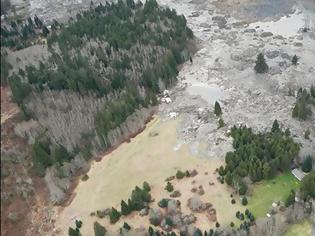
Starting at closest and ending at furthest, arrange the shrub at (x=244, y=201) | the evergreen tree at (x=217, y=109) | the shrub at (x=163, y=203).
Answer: the shrub at (x=244, y=201) → the shrub at (x=163, y=203) → the evergreen tree at (x=217, y=109)

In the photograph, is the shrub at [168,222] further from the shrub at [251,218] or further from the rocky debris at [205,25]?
the rocky debris at [205,25]

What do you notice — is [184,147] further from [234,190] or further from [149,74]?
[149,74]

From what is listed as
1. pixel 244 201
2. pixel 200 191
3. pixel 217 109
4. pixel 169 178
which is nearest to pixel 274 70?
pixel 217 109

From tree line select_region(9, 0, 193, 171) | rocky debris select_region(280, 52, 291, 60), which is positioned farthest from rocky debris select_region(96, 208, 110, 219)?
rocky debris select_region(280, 52, 291, 60)

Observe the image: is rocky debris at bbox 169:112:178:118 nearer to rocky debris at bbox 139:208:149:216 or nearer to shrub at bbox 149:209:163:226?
rocky debris at bbox 139:208:149:216

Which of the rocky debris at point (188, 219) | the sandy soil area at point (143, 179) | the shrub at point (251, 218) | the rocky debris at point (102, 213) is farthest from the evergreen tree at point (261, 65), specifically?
the rocky debris at point (102, 213)

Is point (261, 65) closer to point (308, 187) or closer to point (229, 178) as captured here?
point (229, 178)

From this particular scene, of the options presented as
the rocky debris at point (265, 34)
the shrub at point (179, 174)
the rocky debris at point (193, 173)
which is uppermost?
the rocky debris at point (265, 34)
